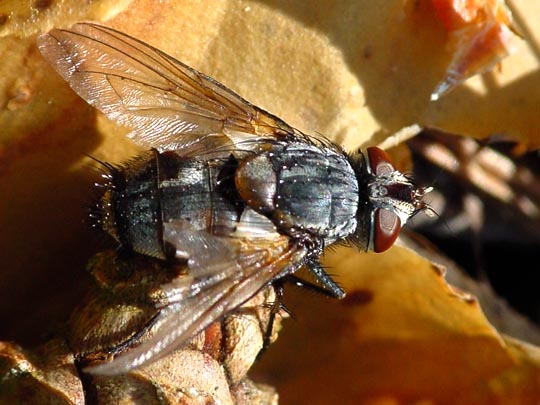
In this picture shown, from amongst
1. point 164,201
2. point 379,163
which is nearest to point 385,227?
point 379,163

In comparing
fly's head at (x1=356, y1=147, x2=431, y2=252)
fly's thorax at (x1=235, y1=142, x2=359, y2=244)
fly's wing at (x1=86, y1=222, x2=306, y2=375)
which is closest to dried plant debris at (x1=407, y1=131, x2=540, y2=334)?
fly's head at (x1=356, y1=147, x2=431, y2=252)

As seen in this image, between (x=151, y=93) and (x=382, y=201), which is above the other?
(x=382, y=201)

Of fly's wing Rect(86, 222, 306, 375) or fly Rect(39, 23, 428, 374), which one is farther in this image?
fly Rect(39, 23, 428, 374)

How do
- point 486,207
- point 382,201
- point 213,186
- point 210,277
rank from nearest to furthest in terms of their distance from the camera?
1. point 210,277
2. point 213,186
3. point 382,201
4. point 486,207

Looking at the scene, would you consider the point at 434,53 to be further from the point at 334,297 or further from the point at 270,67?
the point at 334,297

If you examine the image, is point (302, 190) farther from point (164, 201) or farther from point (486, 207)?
point (486, 207)

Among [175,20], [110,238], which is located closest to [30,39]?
[175,20]

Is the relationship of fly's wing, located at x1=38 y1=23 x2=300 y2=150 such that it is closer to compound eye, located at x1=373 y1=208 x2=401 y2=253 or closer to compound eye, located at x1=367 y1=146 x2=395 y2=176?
compound eye, located at x1=367 y1=146 x2=395 y2=176
